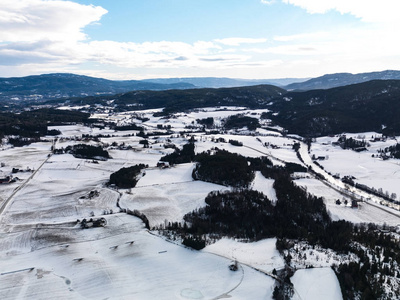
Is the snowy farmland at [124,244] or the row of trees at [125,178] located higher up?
the row of trees at [125,178]

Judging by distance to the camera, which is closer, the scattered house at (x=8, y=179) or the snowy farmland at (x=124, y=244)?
the snowy farmland at (x=124, y=244)

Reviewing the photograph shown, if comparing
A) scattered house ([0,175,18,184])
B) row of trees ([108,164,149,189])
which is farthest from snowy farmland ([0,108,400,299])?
row of trees ([108,164,149,189])

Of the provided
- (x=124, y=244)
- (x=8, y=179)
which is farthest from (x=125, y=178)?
(x=124, y=244)

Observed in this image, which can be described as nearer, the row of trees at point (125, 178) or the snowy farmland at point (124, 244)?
the snowy farmland at point (124, 244)

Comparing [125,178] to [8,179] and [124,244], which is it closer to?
[8,179]

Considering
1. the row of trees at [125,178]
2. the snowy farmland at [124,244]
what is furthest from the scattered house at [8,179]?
the row of trees at [125,178]

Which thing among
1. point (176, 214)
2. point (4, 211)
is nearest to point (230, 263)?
point (176, 214)

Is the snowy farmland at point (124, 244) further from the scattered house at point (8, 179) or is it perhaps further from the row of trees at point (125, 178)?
the row of trees at point (125, 178)

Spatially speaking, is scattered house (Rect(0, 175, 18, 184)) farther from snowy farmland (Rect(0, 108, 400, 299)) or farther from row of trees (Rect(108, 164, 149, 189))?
row of trees (Rect(108, 164, 149, 189))

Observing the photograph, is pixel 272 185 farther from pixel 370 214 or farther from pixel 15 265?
pixel 15 265

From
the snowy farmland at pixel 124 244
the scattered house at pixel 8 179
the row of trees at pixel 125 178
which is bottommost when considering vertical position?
the snowy farmland at pixel 124 244
